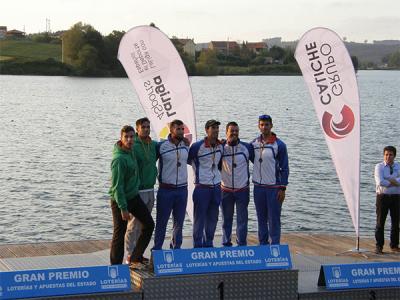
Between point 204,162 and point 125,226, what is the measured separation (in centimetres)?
136

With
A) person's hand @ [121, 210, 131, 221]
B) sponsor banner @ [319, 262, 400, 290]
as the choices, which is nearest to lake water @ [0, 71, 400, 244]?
person's hand @ [121, 210, 131, 221]

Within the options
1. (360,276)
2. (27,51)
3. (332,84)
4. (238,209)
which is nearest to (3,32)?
(27,51)

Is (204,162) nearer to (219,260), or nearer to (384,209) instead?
(219,260)

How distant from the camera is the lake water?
1733 cm

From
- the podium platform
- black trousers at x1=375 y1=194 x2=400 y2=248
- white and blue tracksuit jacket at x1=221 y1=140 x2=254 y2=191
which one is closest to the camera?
the podium platform

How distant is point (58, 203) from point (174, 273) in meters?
11.9

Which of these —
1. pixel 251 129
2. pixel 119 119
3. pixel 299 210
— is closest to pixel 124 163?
pixel 299 210

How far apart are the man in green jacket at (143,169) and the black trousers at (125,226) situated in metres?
0.15

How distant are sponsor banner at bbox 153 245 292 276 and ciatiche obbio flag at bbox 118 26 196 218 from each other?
92.2 inches

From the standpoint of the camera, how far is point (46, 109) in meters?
52.6

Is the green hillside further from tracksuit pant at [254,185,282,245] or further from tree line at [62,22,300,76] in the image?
tracksuit pant at [254,185,282,245]

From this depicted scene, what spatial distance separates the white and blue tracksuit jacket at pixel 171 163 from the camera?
920 centimetres

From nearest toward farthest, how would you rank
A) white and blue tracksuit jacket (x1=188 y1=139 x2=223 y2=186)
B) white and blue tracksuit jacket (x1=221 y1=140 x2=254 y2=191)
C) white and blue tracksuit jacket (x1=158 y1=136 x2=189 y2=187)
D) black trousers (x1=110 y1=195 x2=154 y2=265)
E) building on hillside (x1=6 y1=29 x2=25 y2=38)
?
black trousers (x1=110 y1=195 x2=154 y2=265) < white and blue tracksuit jacket (x1=158 y1=136 x2=189 y2=187) < white and blue tracksuit jacket (x1=188 y1=139 x2=223 y2=186) < white and blue tracksuit jacket (x1=221 y1=140 x2=254 y2=191) < building on hillside (x1=6 y1=29 x2=25 y2=38)

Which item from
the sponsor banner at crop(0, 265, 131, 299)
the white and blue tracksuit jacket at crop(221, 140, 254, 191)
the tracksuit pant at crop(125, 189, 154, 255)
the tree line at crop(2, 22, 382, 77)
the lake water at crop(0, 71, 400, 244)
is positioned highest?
the tree line at crop(2, 22, 382, 77)
